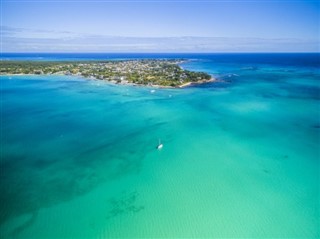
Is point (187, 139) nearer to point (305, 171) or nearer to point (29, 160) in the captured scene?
point (305, 171)

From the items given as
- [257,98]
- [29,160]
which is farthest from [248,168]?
[257,98]

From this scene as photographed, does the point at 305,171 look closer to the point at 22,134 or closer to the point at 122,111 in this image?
the point at 122,111

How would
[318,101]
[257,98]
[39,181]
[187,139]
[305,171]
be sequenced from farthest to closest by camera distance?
1. [257,98]
2. [318,101]
3. [187,139]
4. [305,171]
5. [39,181]

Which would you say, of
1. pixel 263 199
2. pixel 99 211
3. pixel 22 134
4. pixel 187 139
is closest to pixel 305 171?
pixel 263 199

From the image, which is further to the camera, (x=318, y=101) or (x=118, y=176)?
(x=318, y=101)

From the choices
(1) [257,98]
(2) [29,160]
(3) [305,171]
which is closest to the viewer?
(3) [305,171]

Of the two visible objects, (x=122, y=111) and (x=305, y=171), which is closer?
(x=305, y=171)
